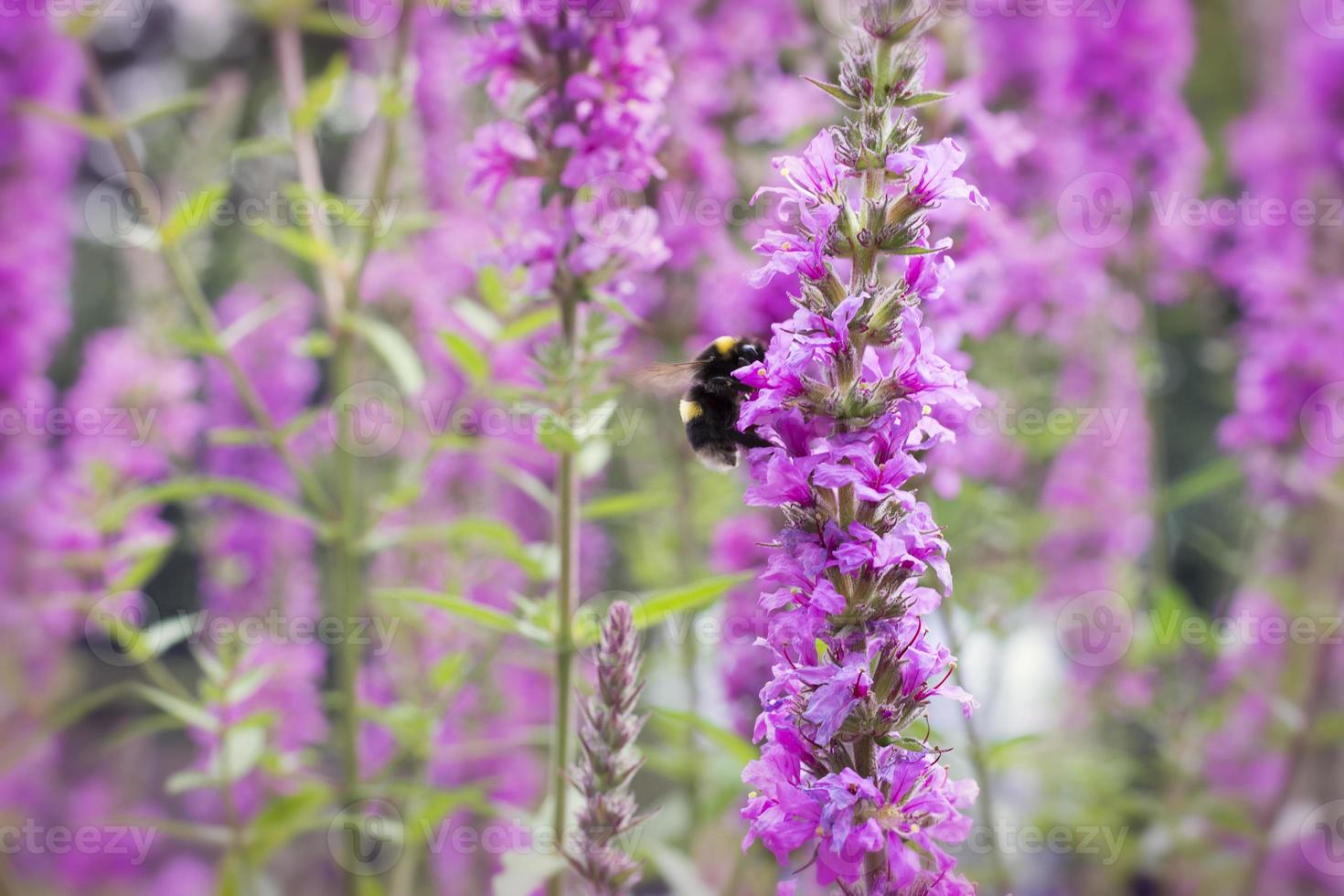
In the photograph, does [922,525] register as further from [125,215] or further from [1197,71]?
[1197,71]

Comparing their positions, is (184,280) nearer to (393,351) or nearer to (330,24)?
(393,351)

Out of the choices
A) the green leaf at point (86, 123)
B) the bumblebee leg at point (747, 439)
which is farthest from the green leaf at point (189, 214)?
the bumblebee leg at point (747, 439)

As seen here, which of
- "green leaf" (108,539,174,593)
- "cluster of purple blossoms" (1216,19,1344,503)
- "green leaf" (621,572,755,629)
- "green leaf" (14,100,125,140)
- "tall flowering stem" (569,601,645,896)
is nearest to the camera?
"tall flowering stem" (569,601,645,896)

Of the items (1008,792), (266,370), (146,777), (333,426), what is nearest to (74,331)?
(146,777)

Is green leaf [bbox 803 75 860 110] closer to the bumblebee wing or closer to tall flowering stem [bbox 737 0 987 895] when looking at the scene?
tall flowering stem [bbox 737 0 987 895]

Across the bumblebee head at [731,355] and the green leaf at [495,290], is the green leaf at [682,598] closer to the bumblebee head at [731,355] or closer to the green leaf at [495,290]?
the bumblebee head at [731,355]

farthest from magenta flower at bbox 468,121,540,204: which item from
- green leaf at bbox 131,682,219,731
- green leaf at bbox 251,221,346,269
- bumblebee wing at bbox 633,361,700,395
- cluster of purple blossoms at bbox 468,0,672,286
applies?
green leaf at bbox 131,682,219,731
